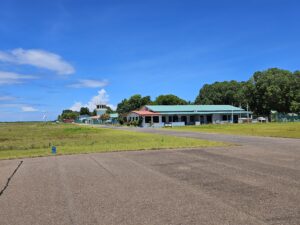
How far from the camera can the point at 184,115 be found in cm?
7225

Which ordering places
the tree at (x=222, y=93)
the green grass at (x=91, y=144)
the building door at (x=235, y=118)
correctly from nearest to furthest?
the green grass at (x=91, y=144) < the building door at (x=235, y=118) < the tree at (x=222, y=93)

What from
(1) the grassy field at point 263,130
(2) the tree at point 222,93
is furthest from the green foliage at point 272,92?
(1) the grassy field at point 263,130

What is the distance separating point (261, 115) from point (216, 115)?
70.3 ft

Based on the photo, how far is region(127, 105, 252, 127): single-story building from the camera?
6988 cm

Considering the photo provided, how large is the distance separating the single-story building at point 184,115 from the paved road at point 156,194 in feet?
182

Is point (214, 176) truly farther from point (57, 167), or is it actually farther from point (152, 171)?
point (57, 167)

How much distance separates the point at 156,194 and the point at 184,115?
65.0m

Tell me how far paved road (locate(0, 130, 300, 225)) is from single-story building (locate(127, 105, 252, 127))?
182 ft

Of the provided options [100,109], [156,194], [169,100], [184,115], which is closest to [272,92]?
[184,115]

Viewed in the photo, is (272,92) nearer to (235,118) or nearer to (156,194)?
(235,118)

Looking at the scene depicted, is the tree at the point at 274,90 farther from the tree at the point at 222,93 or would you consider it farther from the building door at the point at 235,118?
the tree at the point at 222,93

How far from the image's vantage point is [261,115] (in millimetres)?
90375

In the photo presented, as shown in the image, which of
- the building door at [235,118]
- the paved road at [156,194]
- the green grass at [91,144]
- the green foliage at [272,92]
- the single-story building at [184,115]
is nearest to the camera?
the paved road at [156,194]

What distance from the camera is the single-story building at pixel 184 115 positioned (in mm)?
69875
